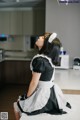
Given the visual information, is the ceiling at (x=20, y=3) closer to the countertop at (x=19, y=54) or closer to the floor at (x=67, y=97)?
the countertop at (x=19, y=54)

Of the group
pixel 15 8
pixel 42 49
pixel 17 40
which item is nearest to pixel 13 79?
pixel 17 40

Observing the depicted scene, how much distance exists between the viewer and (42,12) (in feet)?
19.1

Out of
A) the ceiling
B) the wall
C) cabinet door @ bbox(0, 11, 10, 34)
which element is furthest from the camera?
the wall

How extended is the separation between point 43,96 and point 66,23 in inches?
95.9

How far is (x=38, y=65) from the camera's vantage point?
5.79 feet

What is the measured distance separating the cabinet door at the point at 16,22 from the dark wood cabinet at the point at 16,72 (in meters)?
0.87

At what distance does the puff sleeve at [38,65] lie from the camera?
5.76 ft

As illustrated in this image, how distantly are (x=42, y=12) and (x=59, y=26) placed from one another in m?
1.97

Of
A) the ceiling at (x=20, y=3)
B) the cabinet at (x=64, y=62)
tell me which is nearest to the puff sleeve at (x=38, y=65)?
the cabinet at (x=64, y=62)

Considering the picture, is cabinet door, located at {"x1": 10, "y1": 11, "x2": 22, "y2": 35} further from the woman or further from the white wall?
the woman

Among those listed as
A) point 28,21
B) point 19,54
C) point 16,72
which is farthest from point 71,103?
point 19,54

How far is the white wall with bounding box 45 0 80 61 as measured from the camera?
12.9 feet

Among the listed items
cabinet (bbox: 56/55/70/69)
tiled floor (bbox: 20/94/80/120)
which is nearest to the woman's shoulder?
tiled floor (bbox: 20/94/80/120)

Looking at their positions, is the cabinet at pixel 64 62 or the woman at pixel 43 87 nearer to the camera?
the woman at pixel 43 87
